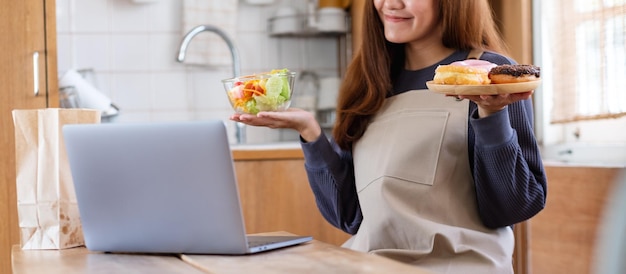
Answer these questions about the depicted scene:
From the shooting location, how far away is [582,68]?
8.09 ft

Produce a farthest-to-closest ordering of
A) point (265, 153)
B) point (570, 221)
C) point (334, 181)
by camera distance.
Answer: point (265, 153), point (570, 221), point (334, 181)

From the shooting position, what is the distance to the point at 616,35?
7.34 feet

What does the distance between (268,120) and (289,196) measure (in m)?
1.64

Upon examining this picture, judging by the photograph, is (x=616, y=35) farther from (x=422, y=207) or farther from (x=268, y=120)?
(x=268, y=120)

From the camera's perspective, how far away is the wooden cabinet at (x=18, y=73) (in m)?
2.73

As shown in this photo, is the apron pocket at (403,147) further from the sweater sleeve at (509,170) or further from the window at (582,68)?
the window at (582,68)

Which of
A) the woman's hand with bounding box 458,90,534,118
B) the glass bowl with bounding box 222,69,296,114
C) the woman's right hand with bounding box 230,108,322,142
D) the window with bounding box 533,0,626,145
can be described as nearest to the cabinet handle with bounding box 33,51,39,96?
the woman's right hand with bounding box 230,108,322,142

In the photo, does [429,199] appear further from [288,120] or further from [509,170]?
[288,120]

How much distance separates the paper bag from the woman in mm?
364

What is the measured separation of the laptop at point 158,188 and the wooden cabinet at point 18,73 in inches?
60.1

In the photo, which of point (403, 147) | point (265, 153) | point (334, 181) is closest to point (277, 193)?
point (265, 153)

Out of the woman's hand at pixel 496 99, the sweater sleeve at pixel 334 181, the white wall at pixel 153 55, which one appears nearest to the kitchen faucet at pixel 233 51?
the white wall at pixel 153 55

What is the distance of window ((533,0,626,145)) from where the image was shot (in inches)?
89.3

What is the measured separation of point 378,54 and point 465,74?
0.44 m
